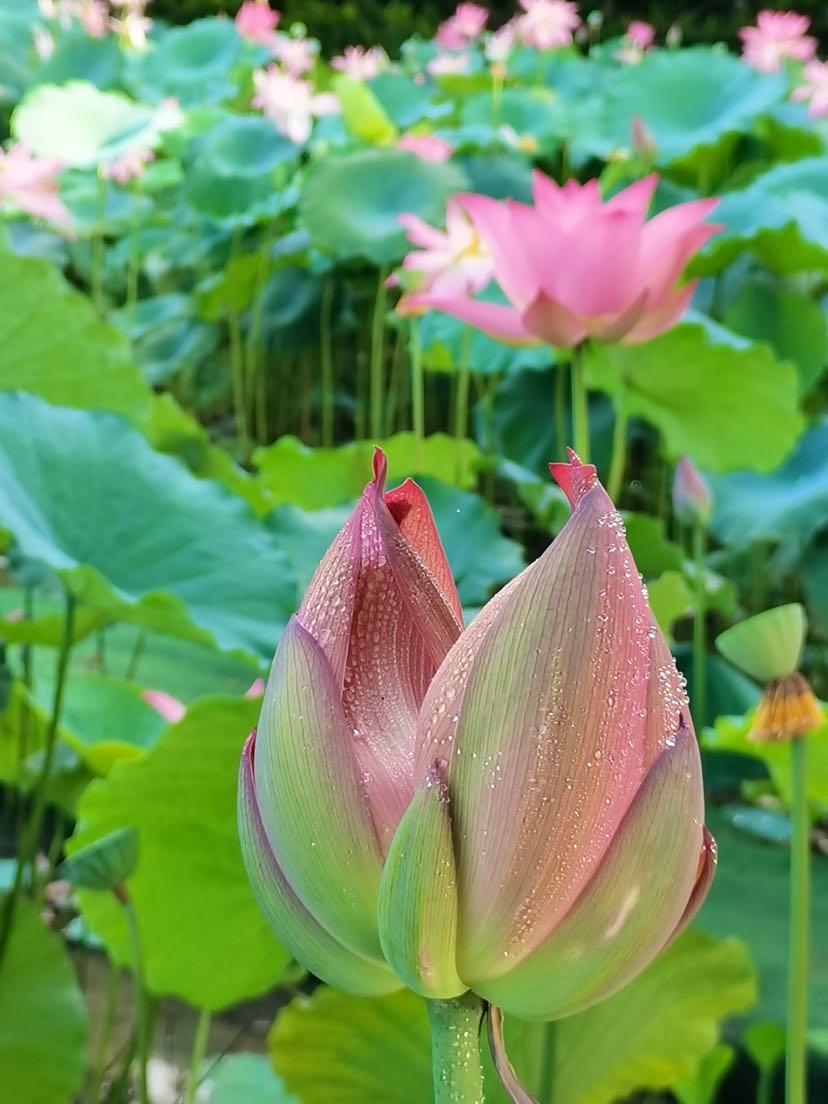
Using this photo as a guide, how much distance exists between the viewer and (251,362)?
1.86 m

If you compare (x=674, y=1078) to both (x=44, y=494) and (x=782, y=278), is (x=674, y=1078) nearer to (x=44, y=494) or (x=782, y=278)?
(x=44, y=494)

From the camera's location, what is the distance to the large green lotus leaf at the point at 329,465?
115 cm

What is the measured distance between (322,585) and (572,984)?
0.07m

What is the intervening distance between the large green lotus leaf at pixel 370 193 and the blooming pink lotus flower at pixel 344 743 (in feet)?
4.59

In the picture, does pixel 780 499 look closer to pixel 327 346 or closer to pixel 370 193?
pixel 370 193

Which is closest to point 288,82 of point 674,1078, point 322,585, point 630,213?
point 630,213

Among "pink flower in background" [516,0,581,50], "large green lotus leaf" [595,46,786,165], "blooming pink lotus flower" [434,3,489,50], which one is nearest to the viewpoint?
"large green lotus leaf" [595,46,786,165]

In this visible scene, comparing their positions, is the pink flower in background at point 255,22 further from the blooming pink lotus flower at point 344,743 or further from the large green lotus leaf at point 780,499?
the blooming pink lotus flower at point 344,743

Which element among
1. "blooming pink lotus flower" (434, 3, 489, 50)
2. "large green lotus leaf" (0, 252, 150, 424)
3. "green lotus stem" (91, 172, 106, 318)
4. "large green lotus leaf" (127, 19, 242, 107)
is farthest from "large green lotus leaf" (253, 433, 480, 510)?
"blooming pink lotus flower" (434, 3, 489, 50)

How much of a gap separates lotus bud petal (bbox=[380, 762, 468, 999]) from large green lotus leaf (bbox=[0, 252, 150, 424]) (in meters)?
0.59

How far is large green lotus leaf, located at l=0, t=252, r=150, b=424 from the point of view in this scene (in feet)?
2.26

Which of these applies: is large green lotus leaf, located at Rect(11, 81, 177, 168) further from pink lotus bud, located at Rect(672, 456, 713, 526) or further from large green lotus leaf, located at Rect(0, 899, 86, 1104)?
large green lotus leaf, located at Rect(0, 899, 86, 1104)

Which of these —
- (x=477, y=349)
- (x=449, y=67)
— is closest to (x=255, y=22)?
(x=449, y=67)

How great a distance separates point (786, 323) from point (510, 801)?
1401 mm
